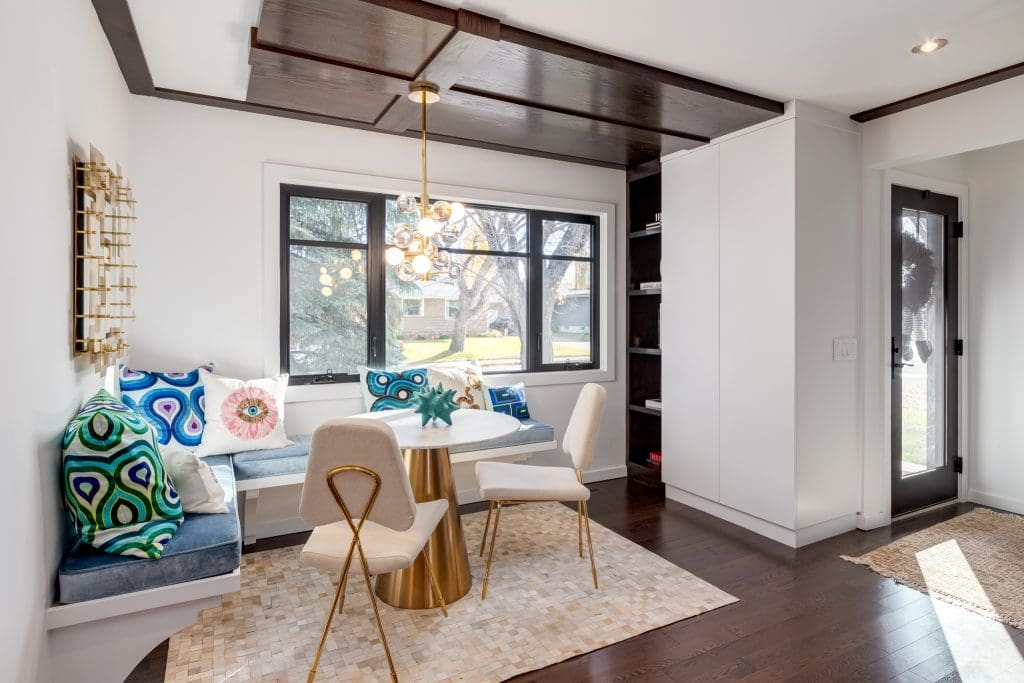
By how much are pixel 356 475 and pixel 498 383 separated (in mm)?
2291

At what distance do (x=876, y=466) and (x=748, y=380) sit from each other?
0.96 meters

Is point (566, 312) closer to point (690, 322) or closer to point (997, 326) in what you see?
point (690, 322)

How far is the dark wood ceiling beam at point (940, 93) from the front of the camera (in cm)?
286

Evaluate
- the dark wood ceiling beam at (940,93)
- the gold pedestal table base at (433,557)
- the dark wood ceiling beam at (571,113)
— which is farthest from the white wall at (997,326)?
the gold pedestal table base at (433,557)

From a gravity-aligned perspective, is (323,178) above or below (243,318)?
above

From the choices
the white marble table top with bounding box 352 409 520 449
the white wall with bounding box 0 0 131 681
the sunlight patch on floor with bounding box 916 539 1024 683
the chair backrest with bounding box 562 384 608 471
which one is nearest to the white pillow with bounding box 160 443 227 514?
the white wall with bounding box 0 0 131 681

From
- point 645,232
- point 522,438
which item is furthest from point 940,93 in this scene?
point 522,438

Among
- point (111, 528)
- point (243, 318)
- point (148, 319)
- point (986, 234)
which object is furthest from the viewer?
point (986, 234)

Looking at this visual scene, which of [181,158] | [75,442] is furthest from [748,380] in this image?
[181,158]

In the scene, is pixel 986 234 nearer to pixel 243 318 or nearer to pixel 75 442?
pixel 243 318

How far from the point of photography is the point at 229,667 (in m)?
2.18

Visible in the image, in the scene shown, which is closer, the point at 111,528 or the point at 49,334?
the point at 49,334

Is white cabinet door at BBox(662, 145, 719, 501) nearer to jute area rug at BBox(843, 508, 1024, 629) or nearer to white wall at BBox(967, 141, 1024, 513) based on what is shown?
jute area rug at BBox(843, 508, 1024, 629)

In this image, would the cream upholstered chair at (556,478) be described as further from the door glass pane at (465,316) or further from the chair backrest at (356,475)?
the door glass pane at (465,316)
